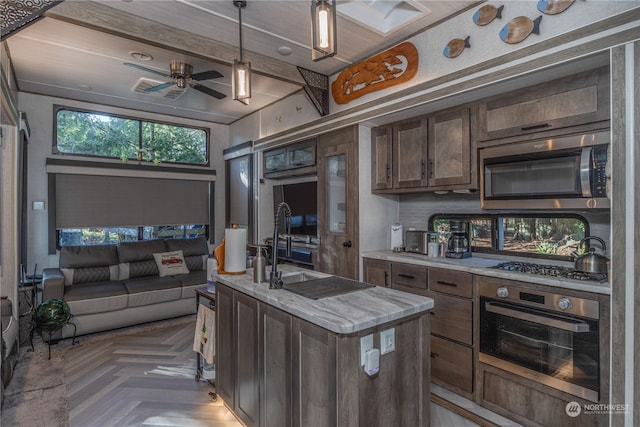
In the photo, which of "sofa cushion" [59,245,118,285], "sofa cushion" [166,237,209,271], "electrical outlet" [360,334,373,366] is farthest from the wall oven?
"sofa cushion" [59,245,118,285]

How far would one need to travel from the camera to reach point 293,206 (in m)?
4.66

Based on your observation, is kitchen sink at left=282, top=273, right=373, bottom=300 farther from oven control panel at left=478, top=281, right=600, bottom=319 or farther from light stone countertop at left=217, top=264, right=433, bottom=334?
oven control panel at left=478, top=281, right=600, bottom=319

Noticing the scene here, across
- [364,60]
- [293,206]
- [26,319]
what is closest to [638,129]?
[364,60]

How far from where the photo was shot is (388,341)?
5.29 ft

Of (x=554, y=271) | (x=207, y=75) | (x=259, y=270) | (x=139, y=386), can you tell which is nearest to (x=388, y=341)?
(x=259, y=270)

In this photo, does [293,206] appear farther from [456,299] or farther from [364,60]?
[456,299]

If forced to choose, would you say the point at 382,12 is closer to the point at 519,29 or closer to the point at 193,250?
the point at 519,29

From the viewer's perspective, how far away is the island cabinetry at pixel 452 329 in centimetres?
259

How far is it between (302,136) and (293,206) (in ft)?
3.25

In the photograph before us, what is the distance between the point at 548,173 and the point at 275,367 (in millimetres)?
2250

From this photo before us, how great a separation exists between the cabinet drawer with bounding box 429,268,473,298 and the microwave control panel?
0.97 metres

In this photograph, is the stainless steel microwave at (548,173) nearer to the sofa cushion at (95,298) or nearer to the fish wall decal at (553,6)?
the fish wall decal at (553,6)

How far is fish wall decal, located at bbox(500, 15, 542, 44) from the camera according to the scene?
2.15 metres

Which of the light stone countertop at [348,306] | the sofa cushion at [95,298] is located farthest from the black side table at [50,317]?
the light stone countertop at [348,306]
